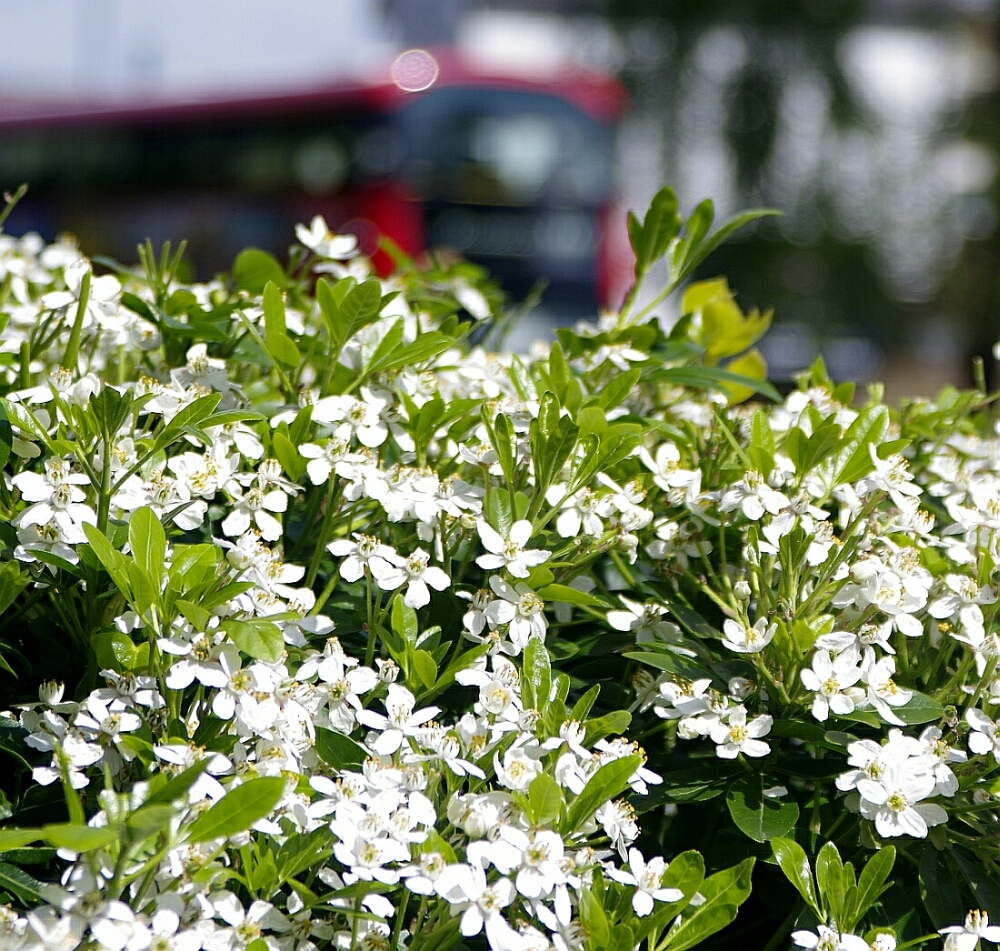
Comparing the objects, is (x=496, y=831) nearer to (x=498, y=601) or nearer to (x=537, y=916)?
(x=537, y=916)

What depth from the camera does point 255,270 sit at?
1307 millimetres

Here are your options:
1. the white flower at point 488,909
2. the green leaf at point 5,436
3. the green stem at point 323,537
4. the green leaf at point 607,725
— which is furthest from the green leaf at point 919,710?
the green leaf at point 5,436

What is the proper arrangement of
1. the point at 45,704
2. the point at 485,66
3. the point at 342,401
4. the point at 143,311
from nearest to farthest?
the point at 45,704, the point at 342,401, the point at 143,311, the point at 485,66

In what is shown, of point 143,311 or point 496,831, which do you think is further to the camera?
point 143,311

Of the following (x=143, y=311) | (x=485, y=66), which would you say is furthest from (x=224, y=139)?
(x=143, y=311)

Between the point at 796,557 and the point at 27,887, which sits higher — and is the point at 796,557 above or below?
above

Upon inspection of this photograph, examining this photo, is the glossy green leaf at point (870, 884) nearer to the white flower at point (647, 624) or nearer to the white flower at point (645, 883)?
the white flower at point (645, 883)

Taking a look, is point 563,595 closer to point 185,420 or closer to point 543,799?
point 543,799

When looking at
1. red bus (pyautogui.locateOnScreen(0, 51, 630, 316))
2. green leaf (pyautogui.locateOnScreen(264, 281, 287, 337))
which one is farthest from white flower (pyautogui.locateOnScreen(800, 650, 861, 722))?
red bus (pyautogui.locateOnScreen(0, 51, 630, 316))

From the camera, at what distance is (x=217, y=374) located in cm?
105

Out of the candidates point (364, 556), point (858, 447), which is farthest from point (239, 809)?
point (858, 447)

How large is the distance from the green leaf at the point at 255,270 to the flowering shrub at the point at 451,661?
127 millimetres

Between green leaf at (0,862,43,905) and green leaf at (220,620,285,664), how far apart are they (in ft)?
0.68

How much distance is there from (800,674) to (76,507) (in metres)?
0.59
